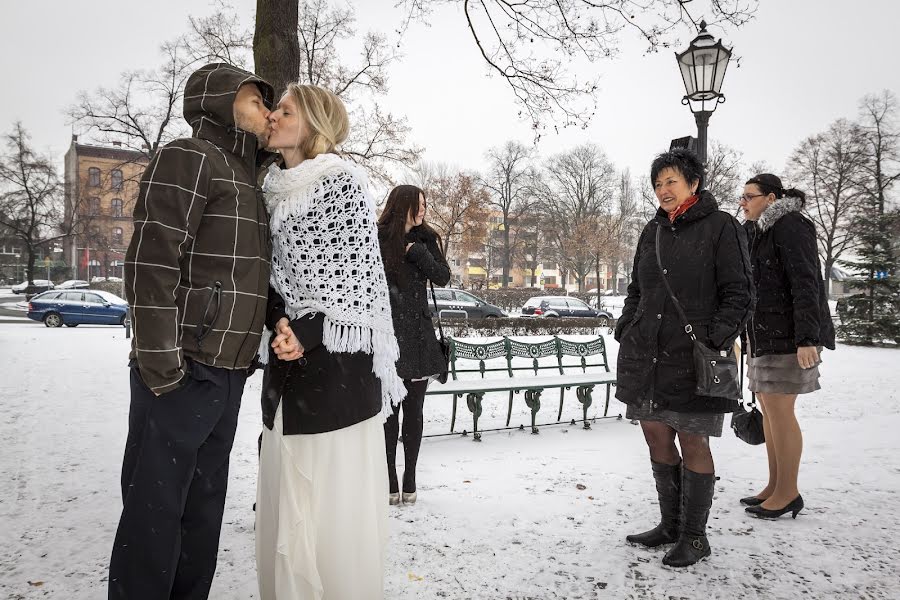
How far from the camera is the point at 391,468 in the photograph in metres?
3.77

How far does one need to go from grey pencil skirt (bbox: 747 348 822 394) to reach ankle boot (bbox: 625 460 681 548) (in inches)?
36.6

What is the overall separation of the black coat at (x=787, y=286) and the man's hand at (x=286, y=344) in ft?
9.87

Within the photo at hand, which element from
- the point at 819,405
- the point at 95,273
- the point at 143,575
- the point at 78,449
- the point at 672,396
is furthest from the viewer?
the point at 95,273

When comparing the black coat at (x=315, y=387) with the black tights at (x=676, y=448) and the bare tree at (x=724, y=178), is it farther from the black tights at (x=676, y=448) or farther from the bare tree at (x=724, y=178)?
the bare tree at (x=724, y=178)

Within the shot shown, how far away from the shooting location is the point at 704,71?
5410 mm

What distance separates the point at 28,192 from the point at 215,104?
124ft

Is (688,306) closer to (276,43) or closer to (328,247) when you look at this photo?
(328,247)

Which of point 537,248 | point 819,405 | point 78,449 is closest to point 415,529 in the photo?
point 78,449

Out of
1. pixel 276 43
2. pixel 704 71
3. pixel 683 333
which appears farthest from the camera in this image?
pixel 704 71

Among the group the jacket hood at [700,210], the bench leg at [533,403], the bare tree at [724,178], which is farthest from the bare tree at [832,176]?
the jacket hood at [700,210]

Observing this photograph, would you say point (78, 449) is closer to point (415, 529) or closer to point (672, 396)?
point (415, 529)

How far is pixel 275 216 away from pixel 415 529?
2.25 metres

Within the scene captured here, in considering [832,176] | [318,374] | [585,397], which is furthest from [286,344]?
[832,176]

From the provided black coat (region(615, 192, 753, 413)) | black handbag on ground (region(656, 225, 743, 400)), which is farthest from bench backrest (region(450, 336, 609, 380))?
black handbag on ground (region(656, 225, 743, 400))
